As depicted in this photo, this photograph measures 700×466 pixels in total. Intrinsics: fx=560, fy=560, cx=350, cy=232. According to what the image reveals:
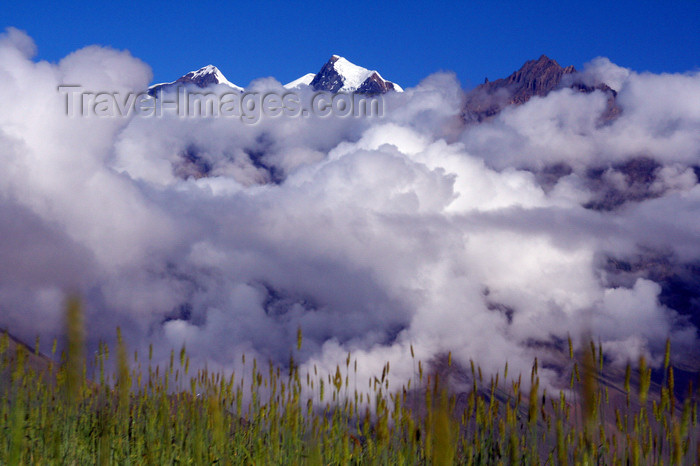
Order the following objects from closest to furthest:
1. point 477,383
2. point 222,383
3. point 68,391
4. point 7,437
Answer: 1. point 68,391
2. point 477,383
3. point 7,437
4. point 222,383

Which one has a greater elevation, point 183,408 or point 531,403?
point 531,403

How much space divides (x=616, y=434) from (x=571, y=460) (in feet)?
1.07

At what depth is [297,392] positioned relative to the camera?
14.5 ft

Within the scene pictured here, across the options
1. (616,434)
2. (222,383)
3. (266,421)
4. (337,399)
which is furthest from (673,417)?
(222,383)

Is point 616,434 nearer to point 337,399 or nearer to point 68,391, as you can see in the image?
point 337,399

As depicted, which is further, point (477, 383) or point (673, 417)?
point (477, 383)

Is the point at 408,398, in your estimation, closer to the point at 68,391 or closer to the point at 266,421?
A: the point at 266,421

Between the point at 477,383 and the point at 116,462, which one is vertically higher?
the point at 477,383

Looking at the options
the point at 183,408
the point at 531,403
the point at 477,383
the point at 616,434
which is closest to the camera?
the point at 531,403

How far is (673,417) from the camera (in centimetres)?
316

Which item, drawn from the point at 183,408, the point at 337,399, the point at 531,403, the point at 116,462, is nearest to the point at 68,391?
the point at 531,403

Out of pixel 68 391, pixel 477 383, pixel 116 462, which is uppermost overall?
pixel 68 391

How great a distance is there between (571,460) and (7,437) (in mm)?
4055

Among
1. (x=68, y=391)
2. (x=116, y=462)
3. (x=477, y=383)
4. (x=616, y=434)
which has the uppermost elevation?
(x=68, y=391)
